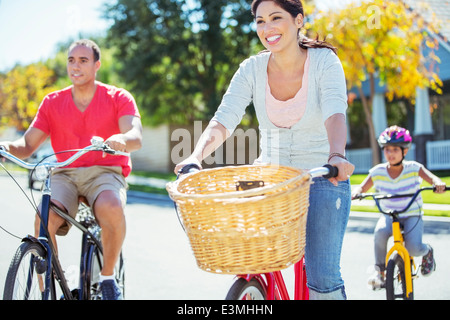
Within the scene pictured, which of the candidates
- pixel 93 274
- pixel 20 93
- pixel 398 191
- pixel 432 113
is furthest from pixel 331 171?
pixel 20 93

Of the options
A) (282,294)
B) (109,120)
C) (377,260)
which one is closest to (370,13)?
(377,260)

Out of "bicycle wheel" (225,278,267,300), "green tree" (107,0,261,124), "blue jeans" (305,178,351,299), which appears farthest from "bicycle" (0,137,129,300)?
"green tree" (107,0,261,124)

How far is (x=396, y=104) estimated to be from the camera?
25094mm

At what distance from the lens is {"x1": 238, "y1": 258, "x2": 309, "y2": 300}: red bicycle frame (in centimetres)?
272

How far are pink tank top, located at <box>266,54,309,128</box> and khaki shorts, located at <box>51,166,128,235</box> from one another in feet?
5.09

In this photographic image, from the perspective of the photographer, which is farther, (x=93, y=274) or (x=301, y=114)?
(x=93, y=274)

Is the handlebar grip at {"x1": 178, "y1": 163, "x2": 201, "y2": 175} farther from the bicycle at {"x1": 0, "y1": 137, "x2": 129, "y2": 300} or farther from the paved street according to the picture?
the paved street

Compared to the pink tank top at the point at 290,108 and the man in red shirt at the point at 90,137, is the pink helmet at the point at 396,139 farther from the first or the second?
the pink tank top at the point at 290,108

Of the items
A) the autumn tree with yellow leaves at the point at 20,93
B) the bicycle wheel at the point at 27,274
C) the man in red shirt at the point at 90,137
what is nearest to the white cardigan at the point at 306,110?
the man in red shirt at the point at 90,137

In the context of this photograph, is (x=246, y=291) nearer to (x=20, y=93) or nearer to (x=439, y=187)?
(x=439, y=187)

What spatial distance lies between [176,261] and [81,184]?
347cm

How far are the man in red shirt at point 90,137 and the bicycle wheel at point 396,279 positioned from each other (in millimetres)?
2196

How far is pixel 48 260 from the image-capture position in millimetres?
3188

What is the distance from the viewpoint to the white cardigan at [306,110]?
9.33 ft
